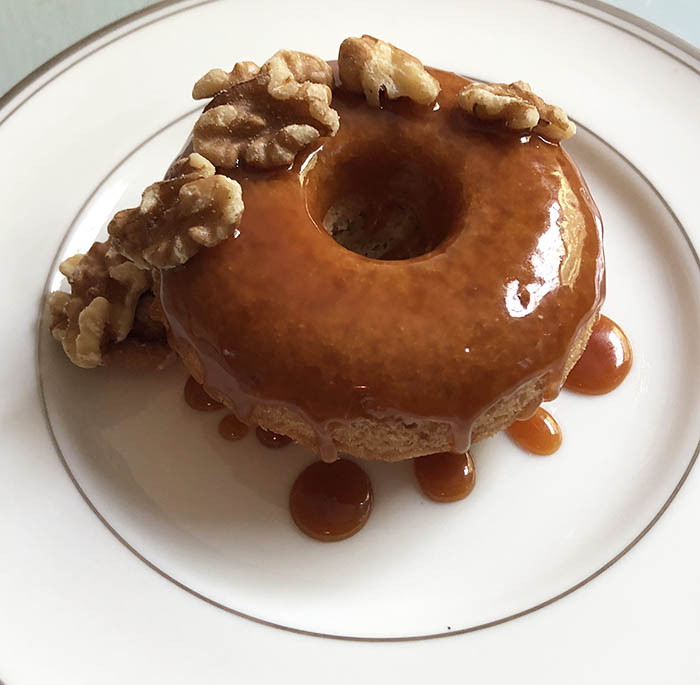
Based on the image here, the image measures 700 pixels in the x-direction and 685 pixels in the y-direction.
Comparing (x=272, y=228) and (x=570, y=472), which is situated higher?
(x=272, y=228)

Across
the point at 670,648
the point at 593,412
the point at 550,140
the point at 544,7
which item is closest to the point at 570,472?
the point at 593,412

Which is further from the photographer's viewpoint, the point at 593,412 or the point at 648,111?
the point at 648,111

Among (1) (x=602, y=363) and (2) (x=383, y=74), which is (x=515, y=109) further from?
(1) (x=602, y=363)

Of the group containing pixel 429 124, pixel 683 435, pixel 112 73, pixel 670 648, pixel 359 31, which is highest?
pixel 359 31

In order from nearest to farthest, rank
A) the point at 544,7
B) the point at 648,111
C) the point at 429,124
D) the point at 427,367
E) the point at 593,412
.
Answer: the point at 427,367
the point at 429,124
the point at 593,412
the point at 648,111
the point at 544,7

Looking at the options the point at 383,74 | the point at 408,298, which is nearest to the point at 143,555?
the point at 408,298

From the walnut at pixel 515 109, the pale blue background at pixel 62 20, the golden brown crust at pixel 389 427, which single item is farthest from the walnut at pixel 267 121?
the pale blue background at pixel 62 20

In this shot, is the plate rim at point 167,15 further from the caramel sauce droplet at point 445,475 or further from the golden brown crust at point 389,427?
the caramel sauce droplet at point 445,475

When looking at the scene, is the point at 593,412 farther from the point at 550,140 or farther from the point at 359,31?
the point at 359,31
